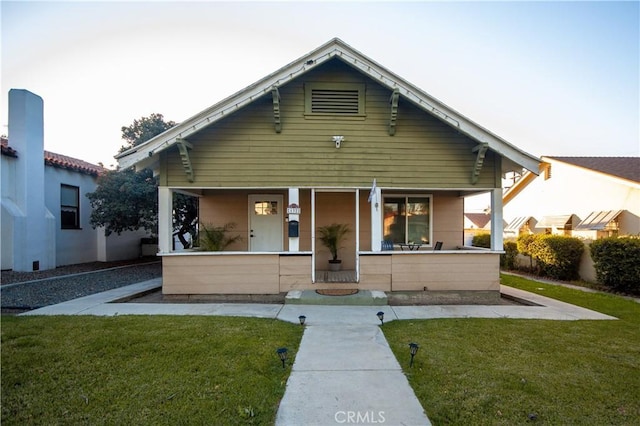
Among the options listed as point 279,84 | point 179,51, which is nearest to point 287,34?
point 179,51

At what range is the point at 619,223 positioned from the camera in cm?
1297

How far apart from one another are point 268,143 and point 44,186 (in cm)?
1091

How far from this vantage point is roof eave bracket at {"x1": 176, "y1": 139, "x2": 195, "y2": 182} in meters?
7.42

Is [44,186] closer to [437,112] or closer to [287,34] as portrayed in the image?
[287,34]


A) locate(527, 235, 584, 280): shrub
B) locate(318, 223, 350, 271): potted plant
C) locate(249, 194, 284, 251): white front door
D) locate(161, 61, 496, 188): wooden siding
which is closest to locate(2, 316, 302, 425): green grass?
locate(161, 61, 496, 188): wooden siding

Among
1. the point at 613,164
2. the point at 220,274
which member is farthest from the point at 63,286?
the point at 613,164

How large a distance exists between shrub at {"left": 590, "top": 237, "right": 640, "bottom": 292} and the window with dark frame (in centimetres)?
2024

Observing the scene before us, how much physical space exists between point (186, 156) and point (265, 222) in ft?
10.9

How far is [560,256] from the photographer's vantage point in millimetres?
11406

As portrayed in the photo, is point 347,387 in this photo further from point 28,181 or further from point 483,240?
point 483,240

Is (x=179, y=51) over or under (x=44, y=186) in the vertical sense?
over

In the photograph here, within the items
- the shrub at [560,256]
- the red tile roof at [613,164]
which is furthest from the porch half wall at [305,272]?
the red tile roof at [613,164]

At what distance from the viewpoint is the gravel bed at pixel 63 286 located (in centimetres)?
720

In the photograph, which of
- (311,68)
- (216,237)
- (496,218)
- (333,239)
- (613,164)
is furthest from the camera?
(613,164)
